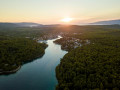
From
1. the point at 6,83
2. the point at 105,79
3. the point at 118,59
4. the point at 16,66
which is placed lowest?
the point at 6,83

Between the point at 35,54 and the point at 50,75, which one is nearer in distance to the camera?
the point at 50,75

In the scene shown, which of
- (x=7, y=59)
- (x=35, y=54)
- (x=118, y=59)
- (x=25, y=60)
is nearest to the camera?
(x=118, y=59)

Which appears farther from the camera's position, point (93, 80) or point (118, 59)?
point (118, 59)

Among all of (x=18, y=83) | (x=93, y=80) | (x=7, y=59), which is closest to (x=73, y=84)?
(x=93, y=80)

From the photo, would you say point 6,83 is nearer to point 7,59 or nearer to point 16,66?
point 16,66

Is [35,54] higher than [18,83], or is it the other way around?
[35,54]

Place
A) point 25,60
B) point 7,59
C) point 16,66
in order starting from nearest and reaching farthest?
point 16,66 < point 7,59 < point 25,60

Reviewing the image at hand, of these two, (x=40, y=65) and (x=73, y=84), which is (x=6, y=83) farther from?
(x=73, y=84)

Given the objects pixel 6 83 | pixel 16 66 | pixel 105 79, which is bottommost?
pixel 6 83

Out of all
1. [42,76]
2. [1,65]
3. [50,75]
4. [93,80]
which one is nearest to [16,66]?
[1,65]
